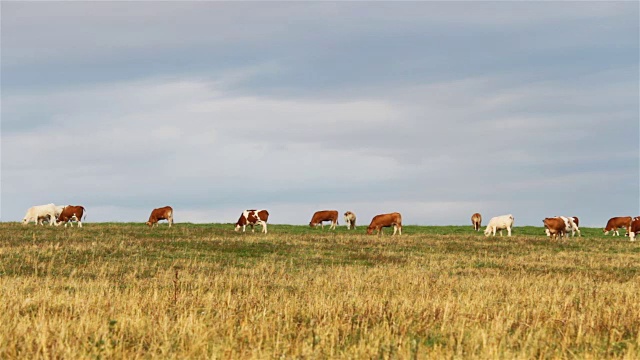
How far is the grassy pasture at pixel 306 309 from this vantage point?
327 inches

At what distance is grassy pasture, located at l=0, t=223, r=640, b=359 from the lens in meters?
8.30

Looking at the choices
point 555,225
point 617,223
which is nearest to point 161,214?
point 555,225

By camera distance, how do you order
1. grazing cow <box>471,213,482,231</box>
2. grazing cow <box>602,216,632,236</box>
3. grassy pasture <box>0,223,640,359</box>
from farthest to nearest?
grazing cow <box>471,213,482,231</box> → grazing cow <box>602,216,632,236</box> → grassy pasture <box>0,223,640,359</box>

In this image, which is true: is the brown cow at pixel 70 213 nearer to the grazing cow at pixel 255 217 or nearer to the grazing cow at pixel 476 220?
the grazing cow at pixel 255 217

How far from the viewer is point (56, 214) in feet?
155

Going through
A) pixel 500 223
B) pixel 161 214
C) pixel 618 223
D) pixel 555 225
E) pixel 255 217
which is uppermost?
pixel 161 214

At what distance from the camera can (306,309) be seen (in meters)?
11.4

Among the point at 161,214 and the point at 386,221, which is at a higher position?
the point at 161,214

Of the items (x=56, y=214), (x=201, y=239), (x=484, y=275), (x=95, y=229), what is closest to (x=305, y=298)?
(x=484, y=275)

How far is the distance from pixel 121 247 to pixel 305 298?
669 inches

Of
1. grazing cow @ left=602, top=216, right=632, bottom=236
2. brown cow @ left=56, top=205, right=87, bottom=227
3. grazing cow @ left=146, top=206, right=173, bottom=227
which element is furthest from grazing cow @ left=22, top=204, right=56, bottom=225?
Answer: grazing cow @ left=602, top=216, right=632, bottom=236

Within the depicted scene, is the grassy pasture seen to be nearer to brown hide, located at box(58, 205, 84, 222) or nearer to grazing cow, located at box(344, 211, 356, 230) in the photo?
brown hide, located at box(58, 205, 84, 222)

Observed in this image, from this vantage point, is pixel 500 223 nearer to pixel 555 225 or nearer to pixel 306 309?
pixel 555 225

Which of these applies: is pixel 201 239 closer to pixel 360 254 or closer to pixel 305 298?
pixel 360 254
